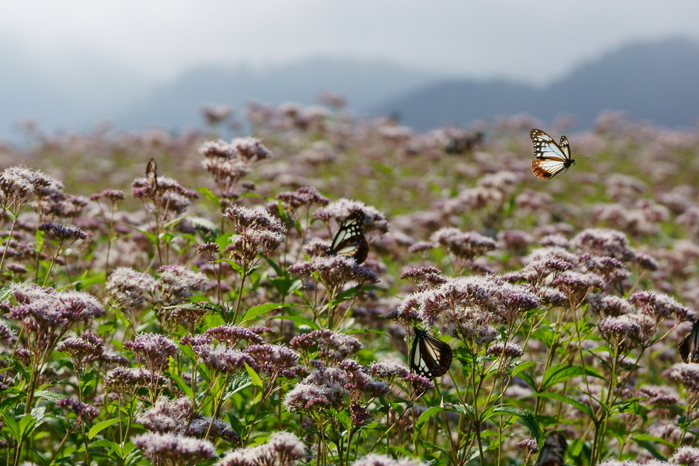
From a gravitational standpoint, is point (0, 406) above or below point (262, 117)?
below

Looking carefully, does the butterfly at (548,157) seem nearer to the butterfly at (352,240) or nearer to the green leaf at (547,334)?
the green leaf at (547,334)

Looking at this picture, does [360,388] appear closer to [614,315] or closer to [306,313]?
[614,315]

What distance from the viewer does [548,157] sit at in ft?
28.9

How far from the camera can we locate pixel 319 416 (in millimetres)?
4855

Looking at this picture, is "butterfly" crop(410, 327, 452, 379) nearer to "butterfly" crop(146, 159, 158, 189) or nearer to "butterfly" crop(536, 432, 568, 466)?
"butterfly" crop(536, 432, 568, 466)

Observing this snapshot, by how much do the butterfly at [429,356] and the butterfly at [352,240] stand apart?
1748 millimetres

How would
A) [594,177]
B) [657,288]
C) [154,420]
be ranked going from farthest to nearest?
[594,177]
[657,288]
[154,420]

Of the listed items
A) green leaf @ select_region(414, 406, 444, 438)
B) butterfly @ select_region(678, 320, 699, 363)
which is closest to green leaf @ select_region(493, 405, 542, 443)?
green leaf @ select_region(414, 406, 444, 438)

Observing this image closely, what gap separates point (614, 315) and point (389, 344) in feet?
13.6

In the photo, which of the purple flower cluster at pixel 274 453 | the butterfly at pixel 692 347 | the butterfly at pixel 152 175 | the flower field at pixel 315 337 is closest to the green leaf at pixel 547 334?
the flower field at pixel 315 337

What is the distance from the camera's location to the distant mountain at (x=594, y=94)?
14862cm

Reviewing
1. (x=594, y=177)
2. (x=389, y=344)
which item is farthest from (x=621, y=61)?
(x=389, y=344)

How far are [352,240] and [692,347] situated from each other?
3807mm

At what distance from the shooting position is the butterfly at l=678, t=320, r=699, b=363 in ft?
20.1
